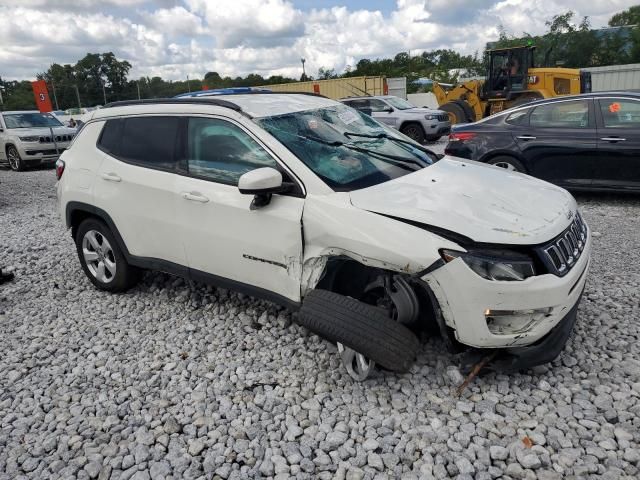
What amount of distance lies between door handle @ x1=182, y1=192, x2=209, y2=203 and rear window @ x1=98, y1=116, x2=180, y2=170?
0.32 m

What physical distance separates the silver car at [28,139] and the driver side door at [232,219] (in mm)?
11826

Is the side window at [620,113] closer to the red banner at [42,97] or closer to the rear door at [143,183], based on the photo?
the rear door at [143,183]

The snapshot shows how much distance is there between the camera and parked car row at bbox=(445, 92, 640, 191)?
261 inches

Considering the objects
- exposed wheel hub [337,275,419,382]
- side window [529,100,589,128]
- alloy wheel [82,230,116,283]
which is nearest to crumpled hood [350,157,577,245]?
exposed wheel hub [337,275,419,382]

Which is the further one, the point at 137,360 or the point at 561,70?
the point at 561,70

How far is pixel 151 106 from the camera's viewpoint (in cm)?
409

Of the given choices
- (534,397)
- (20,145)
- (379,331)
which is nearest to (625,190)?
(534,397)

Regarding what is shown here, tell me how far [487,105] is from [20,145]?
46.5ft

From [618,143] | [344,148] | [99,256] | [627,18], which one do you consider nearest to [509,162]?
[618,143]

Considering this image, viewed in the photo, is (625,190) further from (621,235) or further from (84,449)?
(84,449)

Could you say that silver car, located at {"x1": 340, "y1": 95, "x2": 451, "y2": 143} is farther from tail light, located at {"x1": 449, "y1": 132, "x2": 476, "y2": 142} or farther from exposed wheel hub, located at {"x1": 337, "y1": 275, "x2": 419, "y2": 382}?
exposed wheel hub, located at {"x1": 337, "y1": 275, "x2": 419, "y2": 382}

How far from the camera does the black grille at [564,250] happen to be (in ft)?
8.83

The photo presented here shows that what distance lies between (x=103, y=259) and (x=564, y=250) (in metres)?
3.78

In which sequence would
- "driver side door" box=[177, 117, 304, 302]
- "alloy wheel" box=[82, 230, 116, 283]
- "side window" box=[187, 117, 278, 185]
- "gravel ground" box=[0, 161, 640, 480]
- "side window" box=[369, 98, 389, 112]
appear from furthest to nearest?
"side window" box=[369, 98, 389, 112] → "alloy wheel" box=[82, 230, 116, 283] → "side window" box=[187, 117, 278, 185] → "driver side door" box=[177, 117, 304, 302] → "gravel ground" box=[0, 161, 640, 480]
